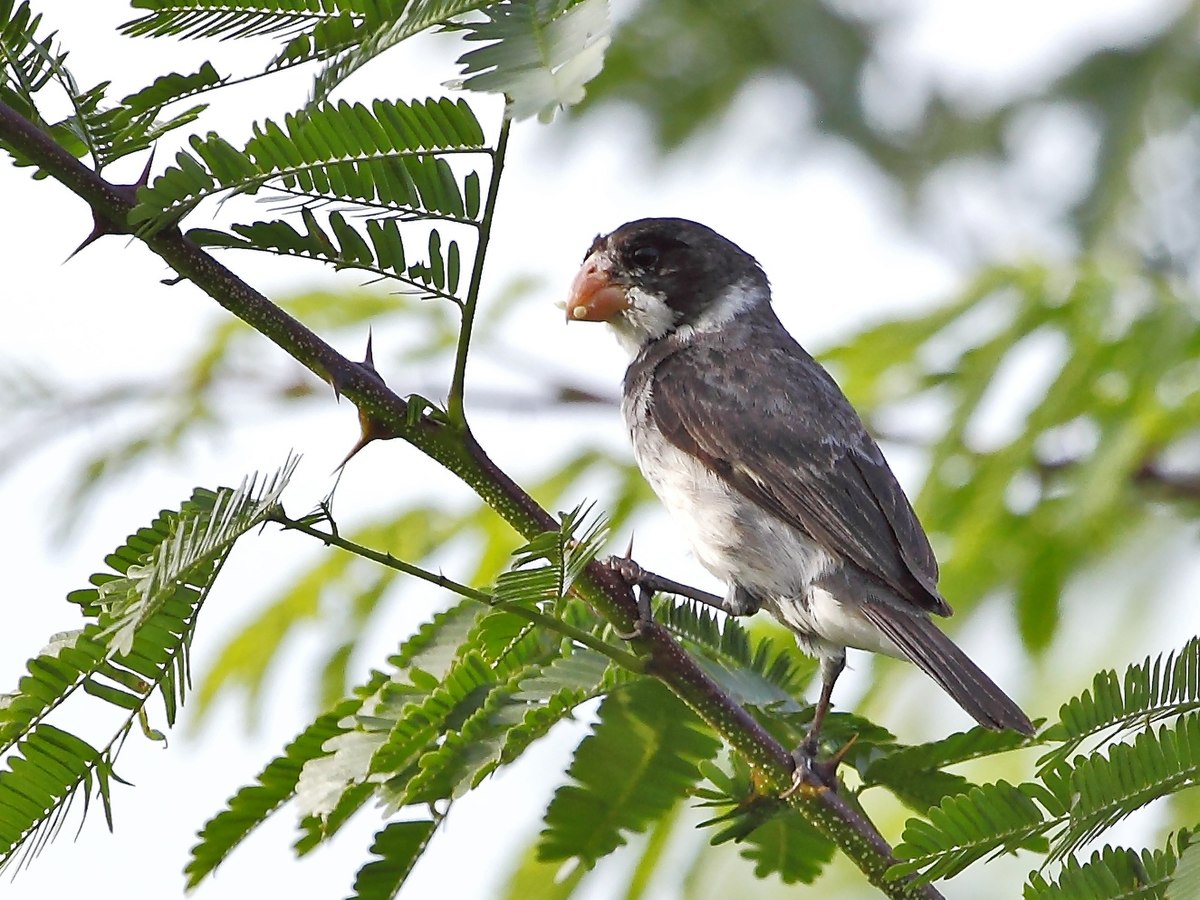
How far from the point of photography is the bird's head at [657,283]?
5010mm

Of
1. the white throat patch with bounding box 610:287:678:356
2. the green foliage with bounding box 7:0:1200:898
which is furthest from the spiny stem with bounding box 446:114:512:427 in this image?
the white throat patch with bounding box 610:287:678:356

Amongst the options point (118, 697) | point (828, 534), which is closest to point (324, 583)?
point (828, 534)

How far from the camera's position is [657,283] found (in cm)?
514

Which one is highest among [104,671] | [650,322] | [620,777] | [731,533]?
[650,322]

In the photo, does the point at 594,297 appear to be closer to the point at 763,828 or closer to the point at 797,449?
the point at 797,449

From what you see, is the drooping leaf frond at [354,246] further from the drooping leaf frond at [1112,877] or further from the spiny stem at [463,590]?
the drooping leaf frond at [1112,877]

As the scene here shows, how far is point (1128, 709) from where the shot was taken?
98.1 inches

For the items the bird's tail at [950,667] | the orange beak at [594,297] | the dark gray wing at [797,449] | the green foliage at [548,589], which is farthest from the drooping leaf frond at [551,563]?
the orange beak at [594,297]

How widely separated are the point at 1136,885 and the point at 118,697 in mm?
1482

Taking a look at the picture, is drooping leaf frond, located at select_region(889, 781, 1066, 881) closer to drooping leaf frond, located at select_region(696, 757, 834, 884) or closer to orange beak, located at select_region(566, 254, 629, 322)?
drooping leaf frond, located at select_region(696, 757, 834, 884)

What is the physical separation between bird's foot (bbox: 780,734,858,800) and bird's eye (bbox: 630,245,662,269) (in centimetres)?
253

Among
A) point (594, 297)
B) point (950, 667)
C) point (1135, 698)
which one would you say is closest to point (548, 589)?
point (1135, 698)

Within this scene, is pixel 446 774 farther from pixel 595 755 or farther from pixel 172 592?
pixel 172 592

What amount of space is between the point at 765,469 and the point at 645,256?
1.10 metres
